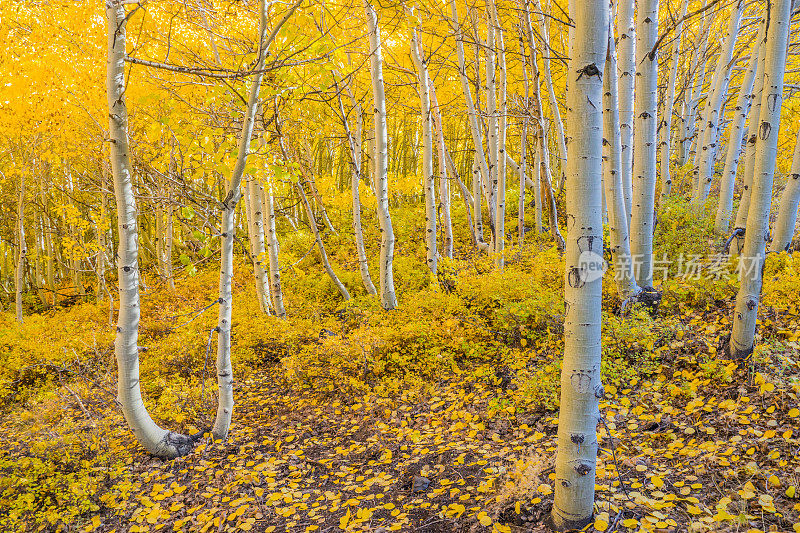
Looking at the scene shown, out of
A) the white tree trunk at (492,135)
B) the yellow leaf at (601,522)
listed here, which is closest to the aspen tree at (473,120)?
the white tree trunk at (492,135)

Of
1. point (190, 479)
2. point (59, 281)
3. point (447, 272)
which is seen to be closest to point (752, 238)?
point (447, 272)

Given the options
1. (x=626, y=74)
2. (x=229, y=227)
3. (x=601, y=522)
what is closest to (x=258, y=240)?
(x=229, y=227)

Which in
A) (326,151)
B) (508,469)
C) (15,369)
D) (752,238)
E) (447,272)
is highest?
(326,151)

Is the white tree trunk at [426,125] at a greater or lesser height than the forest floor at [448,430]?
greater

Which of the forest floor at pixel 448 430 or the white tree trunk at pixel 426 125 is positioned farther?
the white tree trunk at pixel 426 125

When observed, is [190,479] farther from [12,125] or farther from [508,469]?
[12,125]

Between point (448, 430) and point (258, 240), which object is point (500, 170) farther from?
point (448, 430)

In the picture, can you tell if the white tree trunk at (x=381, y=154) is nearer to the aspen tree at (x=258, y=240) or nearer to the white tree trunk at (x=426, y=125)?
the white tree trunk at (x=426, y=125)

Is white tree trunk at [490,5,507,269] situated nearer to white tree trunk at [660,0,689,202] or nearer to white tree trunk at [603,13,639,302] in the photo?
white tree trunk at [603,13,639,302]

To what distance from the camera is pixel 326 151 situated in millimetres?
18047

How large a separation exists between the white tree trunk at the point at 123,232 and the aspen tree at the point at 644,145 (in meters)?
4.94

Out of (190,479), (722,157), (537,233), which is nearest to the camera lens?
(190,479)

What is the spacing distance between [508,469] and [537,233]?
301 inches

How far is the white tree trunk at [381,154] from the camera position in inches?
236
